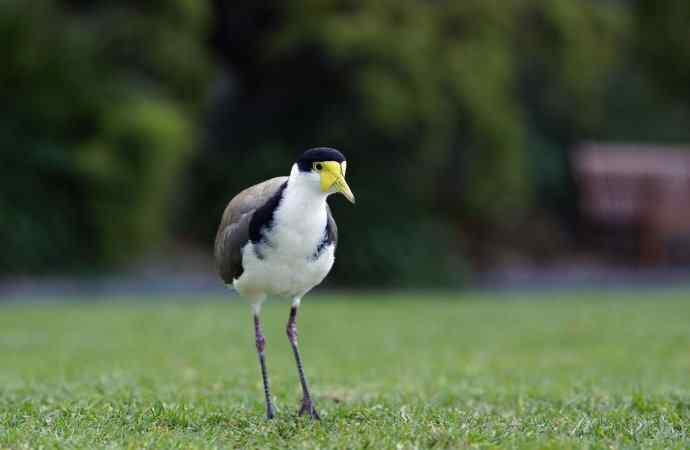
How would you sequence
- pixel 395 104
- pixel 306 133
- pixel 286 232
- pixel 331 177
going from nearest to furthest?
pixel 331 177 → pixel 286 232 → pixel 395 104 → pixel 306 133

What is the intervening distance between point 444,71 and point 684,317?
5584 mm

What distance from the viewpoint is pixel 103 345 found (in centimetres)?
1073

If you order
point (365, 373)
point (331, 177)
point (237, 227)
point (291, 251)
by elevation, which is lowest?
point (365, 373)

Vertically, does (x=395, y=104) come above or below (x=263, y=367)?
above

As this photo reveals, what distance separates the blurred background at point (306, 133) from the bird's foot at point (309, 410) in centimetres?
984

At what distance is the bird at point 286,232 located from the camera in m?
4.82

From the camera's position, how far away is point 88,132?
50.1 feet

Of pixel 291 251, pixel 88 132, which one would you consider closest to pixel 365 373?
pixel 291 251

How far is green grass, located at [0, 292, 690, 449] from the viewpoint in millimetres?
4887

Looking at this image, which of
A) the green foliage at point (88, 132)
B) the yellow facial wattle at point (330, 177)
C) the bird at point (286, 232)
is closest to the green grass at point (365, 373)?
the bird at point (286, 232)

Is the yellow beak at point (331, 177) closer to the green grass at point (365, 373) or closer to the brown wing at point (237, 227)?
the brown wing at point (237, 227)

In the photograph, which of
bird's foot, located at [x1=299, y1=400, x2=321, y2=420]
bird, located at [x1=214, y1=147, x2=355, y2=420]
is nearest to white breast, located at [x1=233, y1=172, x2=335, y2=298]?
bird, located at [x1=214, y1=147, x2=355, y2=420]

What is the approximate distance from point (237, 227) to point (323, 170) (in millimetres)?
635

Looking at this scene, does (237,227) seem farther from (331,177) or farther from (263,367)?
(263,367)
